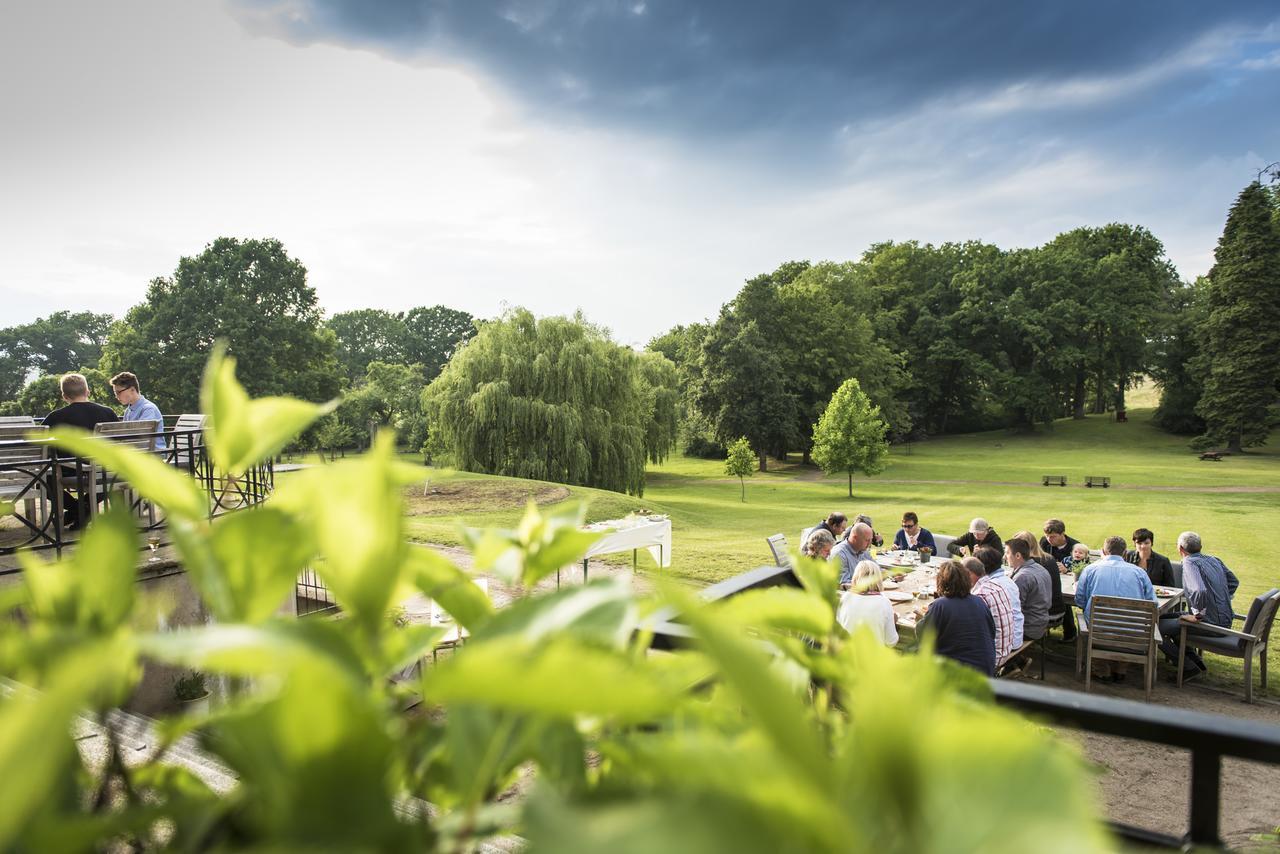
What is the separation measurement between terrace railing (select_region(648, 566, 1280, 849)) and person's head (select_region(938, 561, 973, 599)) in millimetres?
5605

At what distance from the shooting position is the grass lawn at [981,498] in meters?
17.9

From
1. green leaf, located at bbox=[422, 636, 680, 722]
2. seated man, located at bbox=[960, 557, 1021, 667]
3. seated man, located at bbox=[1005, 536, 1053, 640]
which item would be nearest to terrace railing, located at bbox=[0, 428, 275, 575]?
green leaf, located at bbox=[422, 636, 680, 722]

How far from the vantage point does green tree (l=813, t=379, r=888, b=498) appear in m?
32.9

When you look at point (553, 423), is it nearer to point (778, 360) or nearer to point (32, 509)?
point (32, 509)

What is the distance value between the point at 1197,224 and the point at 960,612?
62.6 meters

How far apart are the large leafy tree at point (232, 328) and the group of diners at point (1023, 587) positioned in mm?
41728

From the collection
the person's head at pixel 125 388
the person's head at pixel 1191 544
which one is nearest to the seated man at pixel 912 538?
the person's head at pixel 1191 544

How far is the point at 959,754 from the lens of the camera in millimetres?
339

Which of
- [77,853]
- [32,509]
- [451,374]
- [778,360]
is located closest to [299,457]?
[451,374]

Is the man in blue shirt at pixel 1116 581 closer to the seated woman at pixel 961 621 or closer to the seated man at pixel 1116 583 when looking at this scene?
the seated man at pixel 1116 583

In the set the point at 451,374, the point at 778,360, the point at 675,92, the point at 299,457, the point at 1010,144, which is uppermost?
the point at 1010,144

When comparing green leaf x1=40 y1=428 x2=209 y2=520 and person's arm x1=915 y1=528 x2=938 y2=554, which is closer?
green leaf x1=40 y1=428 x2=209 y2=520

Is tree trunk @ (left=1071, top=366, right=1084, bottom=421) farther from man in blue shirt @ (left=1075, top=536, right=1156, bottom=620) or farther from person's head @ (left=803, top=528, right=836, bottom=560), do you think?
person's head @ (left=803, top=528, right=836, bottom=560)

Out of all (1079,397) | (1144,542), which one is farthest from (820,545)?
(1079,397)
